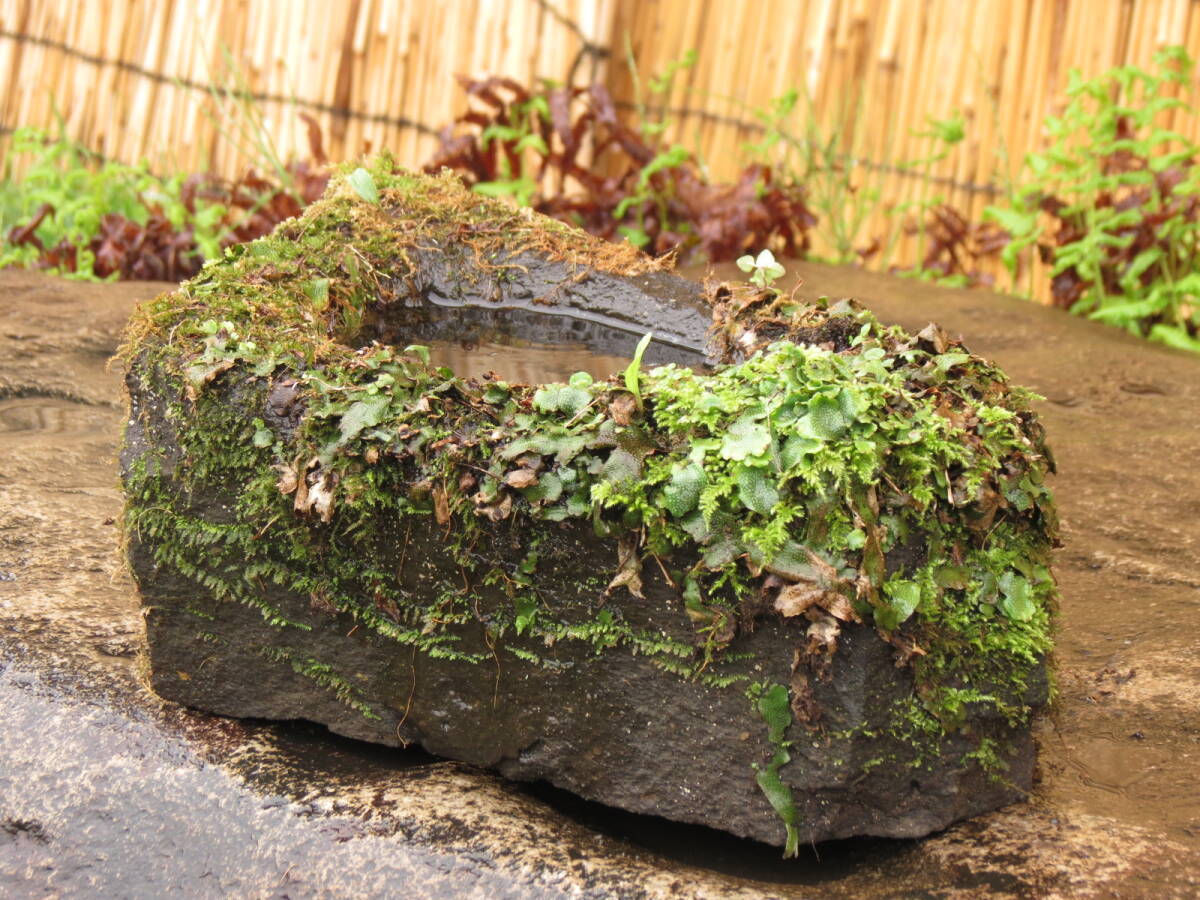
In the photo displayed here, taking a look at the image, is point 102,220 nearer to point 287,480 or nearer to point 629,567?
point 287,480

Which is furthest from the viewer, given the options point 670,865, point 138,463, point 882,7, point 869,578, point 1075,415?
point 882,7

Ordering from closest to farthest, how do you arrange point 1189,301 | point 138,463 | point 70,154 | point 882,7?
point 138,463 < point 1189,301 < point 882,7 < point 70,154

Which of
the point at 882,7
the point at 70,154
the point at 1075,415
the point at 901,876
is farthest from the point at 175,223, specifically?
the point at 901,876

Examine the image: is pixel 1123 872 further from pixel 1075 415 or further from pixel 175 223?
pixel 175 223

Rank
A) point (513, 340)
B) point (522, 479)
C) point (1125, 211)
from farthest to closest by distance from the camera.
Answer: point (1125, 211), point (513, 340), point (522, 479)

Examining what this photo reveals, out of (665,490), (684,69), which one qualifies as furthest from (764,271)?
(684,69)
